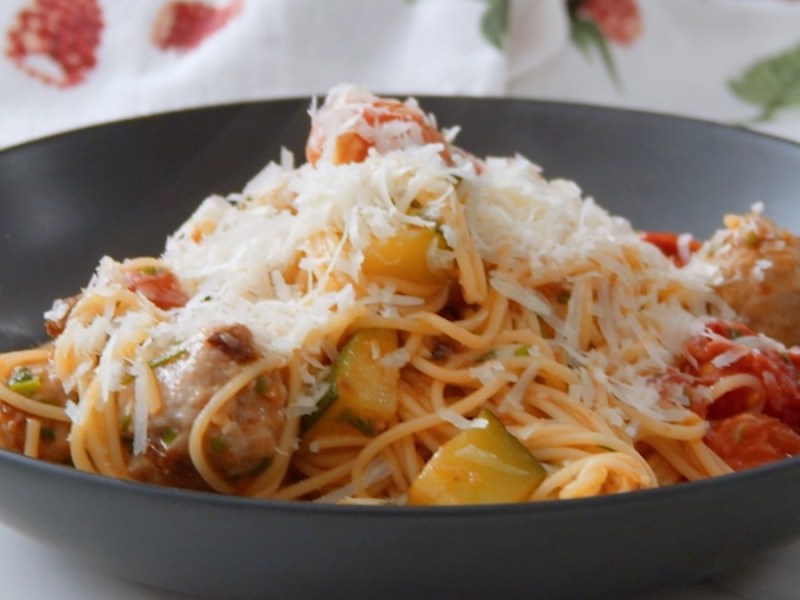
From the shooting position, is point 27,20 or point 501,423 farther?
point 27,20

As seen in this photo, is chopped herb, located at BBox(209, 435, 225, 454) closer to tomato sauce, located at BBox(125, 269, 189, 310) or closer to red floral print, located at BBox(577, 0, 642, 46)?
tomato sauce, located at BBox(125, 269, 189, 310)

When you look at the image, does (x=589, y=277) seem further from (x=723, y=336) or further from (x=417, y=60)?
(x=417, y=60)

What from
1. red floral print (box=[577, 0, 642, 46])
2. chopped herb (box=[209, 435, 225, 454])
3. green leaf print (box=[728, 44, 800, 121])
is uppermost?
red floral print (box=[577, 0, 642, 46])

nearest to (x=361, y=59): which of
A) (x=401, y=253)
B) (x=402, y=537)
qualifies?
(x=401, y=253)

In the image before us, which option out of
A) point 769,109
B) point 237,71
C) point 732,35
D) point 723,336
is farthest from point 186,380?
point 732,35

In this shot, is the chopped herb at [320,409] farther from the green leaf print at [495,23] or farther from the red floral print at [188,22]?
the red floral print at [188,22]

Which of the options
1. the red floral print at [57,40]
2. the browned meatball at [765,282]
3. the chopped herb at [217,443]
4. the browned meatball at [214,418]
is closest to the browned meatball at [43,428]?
the browned meatball at [214,418]

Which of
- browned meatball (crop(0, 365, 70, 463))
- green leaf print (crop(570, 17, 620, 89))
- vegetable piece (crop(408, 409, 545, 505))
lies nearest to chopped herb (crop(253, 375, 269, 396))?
vegetable piece (crop(408, 409, 545, 505))
